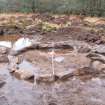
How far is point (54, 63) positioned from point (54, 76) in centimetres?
114

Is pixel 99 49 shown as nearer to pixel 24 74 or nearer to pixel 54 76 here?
pixel 54 76

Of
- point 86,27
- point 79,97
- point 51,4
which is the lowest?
point 79,97

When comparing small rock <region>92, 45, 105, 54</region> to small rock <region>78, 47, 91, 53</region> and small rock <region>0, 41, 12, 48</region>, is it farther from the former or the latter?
small rock <region>0, 41, 12, 48</region>

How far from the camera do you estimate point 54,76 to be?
7.58 meters

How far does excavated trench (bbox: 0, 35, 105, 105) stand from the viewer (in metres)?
6.49

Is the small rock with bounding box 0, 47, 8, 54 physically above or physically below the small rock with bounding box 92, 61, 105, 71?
above

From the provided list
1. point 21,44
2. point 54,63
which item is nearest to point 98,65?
point 54,63

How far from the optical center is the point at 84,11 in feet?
46.5

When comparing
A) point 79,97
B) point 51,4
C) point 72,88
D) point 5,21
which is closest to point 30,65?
point 72,88

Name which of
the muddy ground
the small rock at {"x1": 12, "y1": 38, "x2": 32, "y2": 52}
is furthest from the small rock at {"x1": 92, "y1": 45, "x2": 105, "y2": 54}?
the small rock at {"x1": 12, "y1": 38, "x2": 32, "y2": 52}

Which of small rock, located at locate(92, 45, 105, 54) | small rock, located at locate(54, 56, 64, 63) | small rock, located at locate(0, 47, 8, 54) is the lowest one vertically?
small rock, located at locate(54, 56, 64, 63)

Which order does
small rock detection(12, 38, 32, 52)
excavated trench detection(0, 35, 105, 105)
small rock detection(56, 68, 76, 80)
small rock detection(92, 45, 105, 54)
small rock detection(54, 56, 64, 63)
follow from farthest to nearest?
1. small rock detection(12, 38, 32, 52)
2. small rock detection(92, 45, 105, 54)
3. small rock detection(54, 56, 64, 63)
4. small rock detection(56, 68, 76, 80)
5. excavated trench detection(0, 35, 105, 105)

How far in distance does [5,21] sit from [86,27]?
3.89 metres

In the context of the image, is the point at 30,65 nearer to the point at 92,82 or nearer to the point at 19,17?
the point at 92,82
